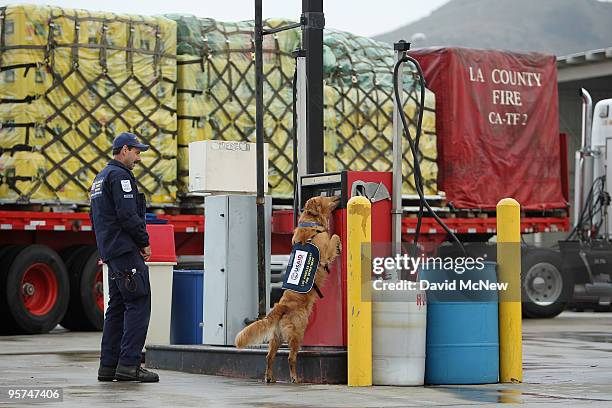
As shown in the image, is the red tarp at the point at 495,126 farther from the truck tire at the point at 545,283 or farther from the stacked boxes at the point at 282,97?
the truck tire at the point at 545,283

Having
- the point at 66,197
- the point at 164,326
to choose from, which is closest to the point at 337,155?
the point at 66,197

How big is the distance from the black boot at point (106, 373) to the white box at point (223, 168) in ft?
7.78

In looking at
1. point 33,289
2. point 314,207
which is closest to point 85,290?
point 33,289

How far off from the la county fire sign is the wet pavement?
80 centimetres

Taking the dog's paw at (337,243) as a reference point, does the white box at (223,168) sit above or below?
above

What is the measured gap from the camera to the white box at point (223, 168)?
489 inches

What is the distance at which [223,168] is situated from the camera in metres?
12.5

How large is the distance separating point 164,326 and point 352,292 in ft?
10.2

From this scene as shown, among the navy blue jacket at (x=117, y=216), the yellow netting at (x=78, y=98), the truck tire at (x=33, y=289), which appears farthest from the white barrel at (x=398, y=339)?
the yellow netting at (x=78, y=98)

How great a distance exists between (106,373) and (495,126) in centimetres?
1334

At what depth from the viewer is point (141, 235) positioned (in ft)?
34.6

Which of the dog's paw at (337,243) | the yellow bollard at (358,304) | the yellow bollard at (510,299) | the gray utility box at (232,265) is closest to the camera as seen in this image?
the yellow bollard at (358,304)

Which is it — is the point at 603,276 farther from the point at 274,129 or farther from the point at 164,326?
the point at 164,326

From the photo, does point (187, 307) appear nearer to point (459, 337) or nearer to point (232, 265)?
point (232, 265)
